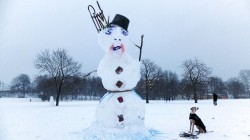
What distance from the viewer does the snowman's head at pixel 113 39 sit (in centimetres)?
888

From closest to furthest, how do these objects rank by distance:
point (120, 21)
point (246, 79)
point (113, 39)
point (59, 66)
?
point (113, 39) < point (120, 21) < point (59, 66) < point (246, 79)

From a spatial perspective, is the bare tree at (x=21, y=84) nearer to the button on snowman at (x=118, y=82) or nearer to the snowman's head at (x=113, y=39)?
the snowman's head at (x=113, y=39)

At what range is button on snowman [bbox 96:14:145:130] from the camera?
28.3 feet

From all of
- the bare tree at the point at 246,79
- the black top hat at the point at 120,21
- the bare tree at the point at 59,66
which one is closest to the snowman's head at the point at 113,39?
the black top hat at the point at 120,21

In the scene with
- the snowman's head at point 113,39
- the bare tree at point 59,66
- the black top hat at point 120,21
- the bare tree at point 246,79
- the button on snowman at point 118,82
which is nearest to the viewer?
the button on snowman at point 118,82

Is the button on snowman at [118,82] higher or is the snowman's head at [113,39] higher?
the snowman's head at [113,39]

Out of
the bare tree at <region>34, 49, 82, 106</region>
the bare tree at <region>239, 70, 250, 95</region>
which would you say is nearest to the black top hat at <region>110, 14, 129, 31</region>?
the bare tree at <region>34, 49, 82, 106</region>

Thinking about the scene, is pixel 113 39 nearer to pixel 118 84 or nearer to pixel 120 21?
pixel 120 21

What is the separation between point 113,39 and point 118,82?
1.47 m

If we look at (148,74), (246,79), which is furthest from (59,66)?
(246,79)

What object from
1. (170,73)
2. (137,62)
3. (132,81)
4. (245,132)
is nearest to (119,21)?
(137,62)

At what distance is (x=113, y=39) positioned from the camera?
8.93m

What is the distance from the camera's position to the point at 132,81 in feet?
29.1

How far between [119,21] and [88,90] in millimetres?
79733
